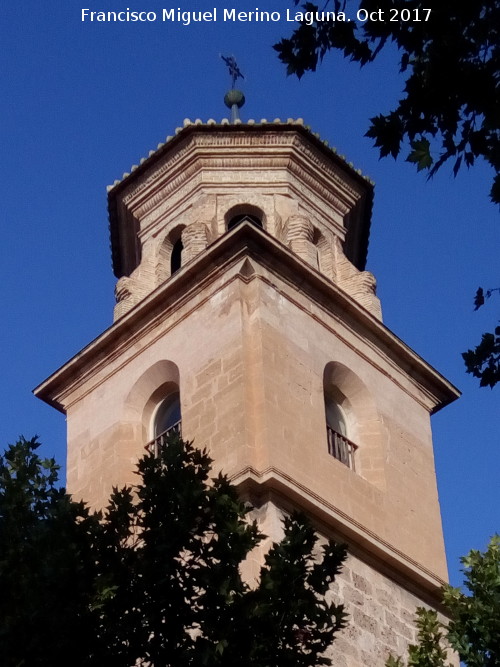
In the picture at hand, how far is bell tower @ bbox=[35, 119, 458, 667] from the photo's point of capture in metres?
17.5

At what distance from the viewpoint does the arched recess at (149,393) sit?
771 inches

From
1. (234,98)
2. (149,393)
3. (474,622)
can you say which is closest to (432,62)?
(474,622)

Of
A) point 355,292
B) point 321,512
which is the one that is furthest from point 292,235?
point 321,512

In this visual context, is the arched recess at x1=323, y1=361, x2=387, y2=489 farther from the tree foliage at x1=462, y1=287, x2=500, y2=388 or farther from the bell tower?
the tree foliage at x1=462, y1=287, x2=500, y2=388

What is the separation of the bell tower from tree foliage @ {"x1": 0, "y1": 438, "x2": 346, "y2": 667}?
4092 mm

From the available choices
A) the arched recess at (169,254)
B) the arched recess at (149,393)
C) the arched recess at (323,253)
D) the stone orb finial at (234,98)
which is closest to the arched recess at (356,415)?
the arched recess at (149,393)

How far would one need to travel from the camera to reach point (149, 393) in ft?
64.8

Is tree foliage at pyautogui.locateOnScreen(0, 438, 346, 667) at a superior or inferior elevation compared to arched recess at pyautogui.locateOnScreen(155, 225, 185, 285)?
inferior

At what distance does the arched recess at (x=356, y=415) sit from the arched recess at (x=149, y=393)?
6.17 ft

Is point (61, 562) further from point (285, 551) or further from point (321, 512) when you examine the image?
point (321, 512)

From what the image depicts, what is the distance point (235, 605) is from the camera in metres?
11.7

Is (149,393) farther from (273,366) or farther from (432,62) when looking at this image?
(432,62)

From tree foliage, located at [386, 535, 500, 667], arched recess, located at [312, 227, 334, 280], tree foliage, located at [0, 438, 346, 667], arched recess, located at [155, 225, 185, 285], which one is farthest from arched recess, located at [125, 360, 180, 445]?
tree foliage, located at [0, 438, 346, 667]

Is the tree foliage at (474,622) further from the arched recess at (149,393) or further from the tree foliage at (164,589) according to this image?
the arched recess at (149,393)
